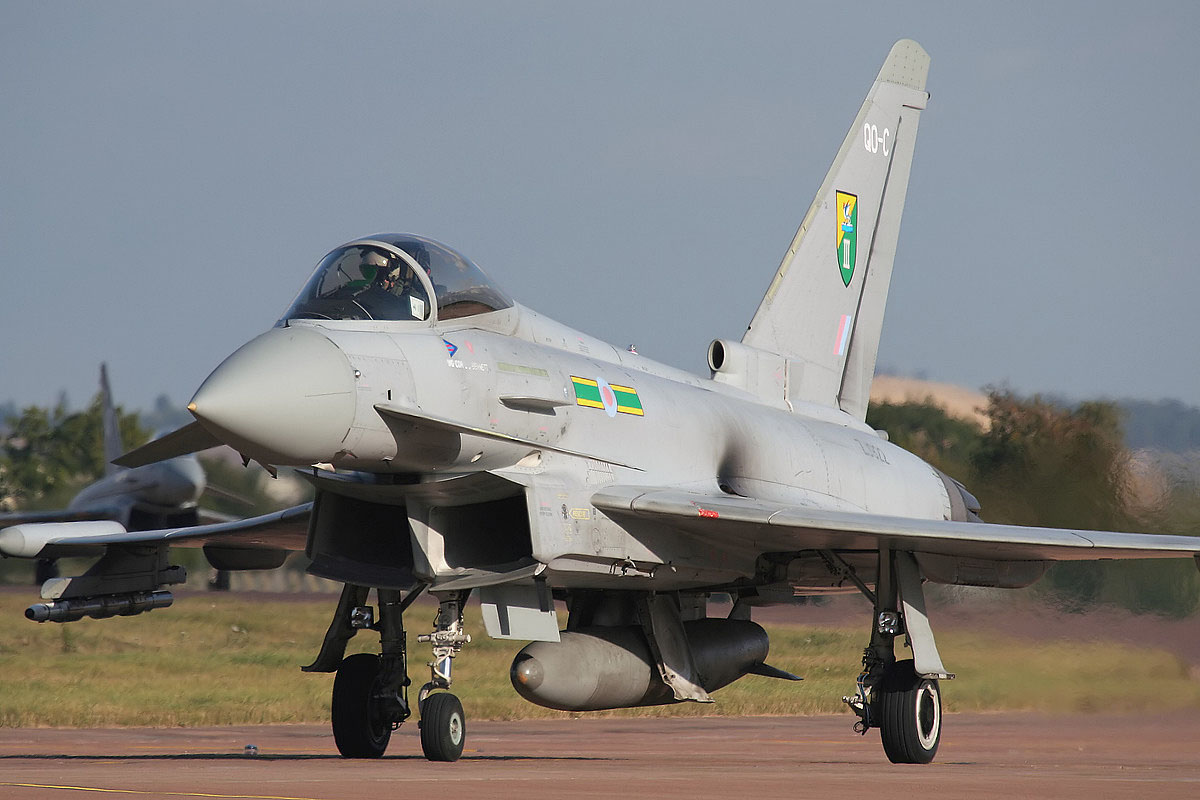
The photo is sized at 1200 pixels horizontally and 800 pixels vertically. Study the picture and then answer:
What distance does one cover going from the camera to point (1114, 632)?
48.0ft

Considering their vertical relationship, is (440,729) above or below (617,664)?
below

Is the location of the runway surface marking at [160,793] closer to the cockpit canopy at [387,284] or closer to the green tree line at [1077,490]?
the cockpit canopy at [387,284]

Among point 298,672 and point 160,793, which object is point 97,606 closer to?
point 160,793

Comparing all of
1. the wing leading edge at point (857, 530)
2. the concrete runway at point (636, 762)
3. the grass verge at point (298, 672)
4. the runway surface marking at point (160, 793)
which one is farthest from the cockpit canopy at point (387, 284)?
the grass verge at point (298, 672)

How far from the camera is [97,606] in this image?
12070 mm

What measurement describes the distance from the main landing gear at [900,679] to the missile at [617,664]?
141cm

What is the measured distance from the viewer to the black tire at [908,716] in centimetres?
1032

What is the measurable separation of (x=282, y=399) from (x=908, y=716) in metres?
4.89

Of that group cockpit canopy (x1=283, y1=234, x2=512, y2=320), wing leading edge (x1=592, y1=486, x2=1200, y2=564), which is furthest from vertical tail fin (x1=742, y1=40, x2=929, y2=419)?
cockpit canopy (x1=283, y1=234, x2=512, y2=320)

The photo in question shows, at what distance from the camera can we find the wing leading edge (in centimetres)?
981

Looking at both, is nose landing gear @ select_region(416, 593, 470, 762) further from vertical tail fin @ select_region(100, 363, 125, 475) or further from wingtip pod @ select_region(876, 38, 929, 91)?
vertical tail fin @ select_region(100, 363, 125, 475)

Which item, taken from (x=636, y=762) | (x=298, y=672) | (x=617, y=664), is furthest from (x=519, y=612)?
(x=298, y=672)

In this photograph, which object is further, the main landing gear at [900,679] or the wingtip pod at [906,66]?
the wingtip pod at [906,66]

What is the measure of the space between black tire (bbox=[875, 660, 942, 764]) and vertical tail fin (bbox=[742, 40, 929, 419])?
3.32m
